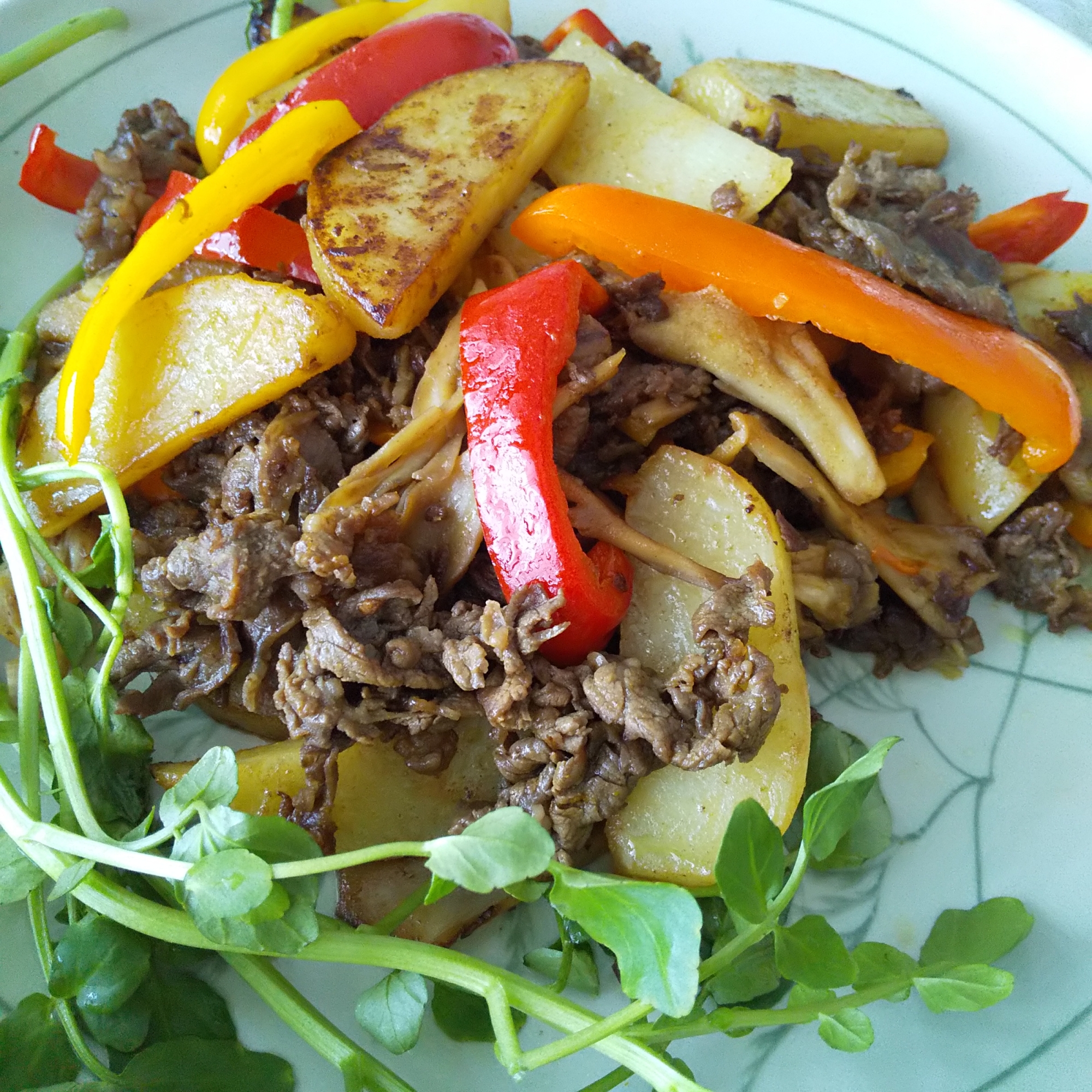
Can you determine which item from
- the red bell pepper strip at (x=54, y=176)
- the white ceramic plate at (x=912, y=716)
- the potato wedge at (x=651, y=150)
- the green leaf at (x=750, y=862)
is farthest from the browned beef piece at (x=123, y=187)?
the green leaf at (x=750, y=862)

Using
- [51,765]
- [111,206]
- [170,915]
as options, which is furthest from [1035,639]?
[111,206]

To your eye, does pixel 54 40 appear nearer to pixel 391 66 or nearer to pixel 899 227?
pixel 391 66

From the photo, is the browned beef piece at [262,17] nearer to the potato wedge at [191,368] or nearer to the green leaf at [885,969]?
the potato wedge at [191,368]

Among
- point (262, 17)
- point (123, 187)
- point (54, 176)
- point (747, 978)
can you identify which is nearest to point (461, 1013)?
point (747, 978)

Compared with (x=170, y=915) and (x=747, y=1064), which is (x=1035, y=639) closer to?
(x=747, y=1064)

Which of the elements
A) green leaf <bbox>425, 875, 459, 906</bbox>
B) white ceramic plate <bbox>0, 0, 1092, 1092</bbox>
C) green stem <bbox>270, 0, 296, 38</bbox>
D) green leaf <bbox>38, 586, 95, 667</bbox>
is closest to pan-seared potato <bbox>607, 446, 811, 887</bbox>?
white ceramic plate <bbox>0, 0, 1092, 1092</bbox>

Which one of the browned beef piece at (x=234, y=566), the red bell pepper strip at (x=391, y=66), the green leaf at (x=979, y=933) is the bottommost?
the green leaf at (x=979, y=933)
